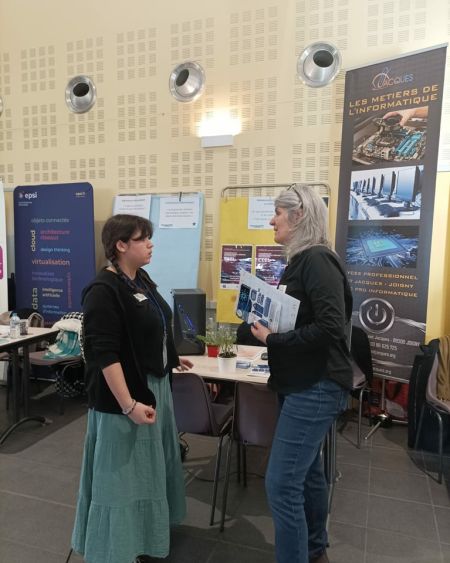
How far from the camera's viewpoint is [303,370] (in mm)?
1532

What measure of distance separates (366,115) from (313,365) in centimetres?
254

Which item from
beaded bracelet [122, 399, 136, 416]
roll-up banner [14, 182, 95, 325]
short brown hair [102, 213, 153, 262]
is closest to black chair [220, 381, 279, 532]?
beaded bracelet [122, 399, 136, 416]

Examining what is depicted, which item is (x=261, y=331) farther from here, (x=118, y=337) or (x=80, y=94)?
(x=80, y=94)

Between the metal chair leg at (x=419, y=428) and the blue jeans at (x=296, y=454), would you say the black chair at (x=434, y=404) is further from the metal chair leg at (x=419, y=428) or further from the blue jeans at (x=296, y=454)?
the blue jeans at (x=296, y=454)

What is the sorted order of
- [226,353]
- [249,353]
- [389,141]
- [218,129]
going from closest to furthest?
[226,353], [249,353], [389,141], [218,129]

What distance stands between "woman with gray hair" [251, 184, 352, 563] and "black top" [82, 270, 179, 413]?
44 centimetres

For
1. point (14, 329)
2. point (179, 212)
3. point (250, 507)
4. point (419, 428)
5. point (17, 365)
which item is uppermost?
point (179, 212)

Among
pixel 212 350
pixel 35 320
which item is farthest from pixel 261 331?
pixel 35 320

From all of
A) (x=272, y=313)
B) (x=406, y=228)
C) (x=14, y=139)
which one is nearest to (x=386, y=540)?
(x=272, y=313)

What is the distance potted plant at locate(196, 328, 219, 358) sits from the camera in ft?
8.79

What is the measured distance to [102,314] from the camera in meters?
1.55

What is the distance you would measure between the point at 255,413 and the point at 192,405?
35cm

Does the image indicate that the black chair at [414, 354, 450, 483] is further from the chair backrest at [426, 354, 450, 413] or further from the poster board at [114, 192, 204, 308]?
the poster board at [114, 192, 204, 308]

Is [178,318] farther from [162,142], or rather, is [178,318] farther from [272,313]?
[162,142]
